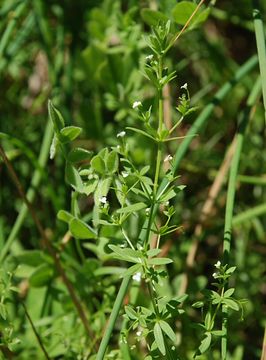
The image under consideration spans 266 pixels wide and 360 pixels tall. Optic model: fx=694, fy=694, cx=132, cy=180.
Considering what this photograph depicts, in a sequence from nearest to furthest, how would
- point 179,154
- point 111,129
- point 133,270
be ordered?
point 133,270
point 179,154
point 111,129

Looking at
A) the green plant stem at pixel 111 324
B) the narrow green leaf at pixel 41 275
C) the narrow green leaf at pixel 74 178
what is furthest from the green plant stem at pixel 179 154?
the narrow green leaf at pixel 41 275

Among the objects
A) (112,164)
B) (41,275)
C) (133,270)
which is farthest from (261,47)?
(41,275)

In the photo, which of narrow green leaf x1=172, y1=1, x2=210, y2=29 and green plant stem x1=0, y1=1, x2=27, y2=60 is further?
green plant stem x1=0, y1=1, x2=27, y2=60

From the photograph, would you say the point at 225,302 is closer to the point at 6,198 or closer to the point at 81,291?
the point at 81,291

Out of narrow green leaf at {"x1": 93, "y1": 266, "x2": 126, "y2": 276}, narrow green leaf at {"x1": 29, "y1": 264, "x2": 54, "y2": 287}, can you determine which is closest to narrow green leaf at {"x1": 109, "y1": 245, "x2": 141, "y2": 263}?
narrow green leaf at {"x1": 93, "y1": 266, "x2": 126, "y2": 276}

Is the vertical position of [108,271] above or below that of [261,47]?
below

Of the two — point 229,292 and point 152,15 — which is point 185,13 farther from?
point 229,292

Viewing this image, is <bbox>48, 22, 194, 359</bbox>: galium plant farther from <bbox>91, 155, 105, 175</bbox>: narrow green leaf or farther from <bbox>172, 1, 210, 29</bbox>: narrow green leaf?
<bbox>172, 1, 210, 29</bbox>: narrow green leaf
